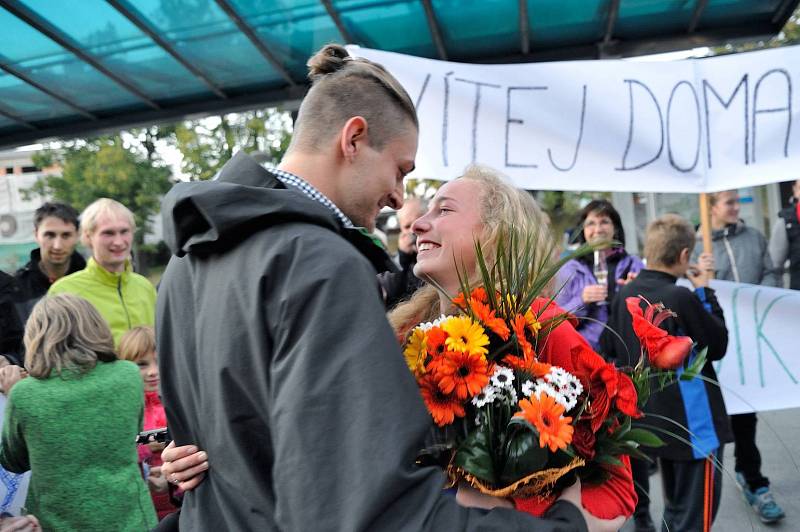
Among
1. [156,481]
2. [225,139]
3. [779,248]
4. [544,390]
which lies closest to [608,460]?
[544,390]

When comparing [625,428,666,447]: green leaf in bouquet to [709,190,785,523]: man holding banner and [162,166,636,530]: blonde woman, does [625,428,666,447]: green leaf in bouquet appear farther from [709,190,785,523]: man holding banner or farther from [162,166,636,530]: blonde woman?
[709,190,785,523]: man holding banner

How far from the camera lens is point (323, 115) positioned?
1.71 meters

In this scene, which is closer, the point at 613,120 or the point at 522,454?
the point at 522,454

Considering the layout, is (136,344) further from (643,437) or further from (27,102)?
(643,437)

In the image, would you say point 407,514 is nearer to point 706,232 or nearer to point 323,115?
point 323,115

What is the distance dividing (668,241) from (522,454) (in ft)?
10.5

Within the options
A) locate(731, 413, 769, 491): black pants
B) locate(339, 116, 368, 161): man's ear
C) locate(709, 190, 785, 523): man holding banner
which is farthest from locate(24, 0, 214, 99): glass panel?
locate(731, 413, 769, 491): black pants

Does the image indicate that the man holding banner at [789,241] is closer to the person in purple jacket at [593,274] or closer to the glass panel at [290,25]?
the person in purple jacket at [593,274]

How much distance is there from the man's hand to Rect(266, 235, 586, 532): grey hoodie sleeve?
297 cm

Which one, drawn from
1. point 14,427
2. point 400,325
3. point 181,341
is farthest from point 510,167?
point 181,341

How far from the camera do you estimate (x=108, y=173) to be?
20656 millimetres

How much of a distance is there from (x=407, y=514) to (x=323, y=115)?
0.89m

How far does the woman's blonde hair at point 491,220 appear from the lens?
238 centimetres

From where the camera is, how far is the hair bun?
1798mm
